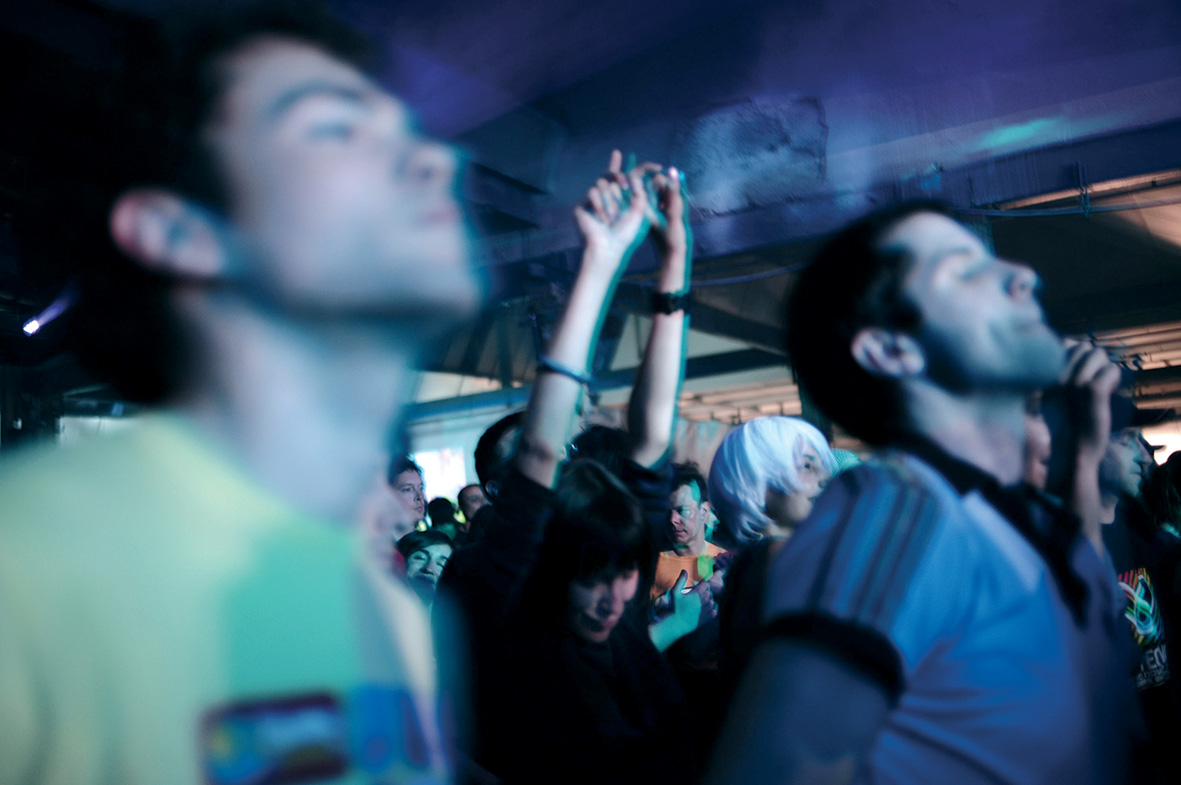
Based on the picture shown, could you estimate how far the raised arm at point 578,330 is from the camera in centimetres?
102

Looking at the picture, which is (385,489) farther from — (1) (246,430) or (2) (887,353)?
(2) (887,353)

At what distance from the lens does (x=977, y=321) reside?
0.90 meters

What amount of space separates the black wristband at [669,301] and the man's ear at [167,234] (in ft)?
2.21

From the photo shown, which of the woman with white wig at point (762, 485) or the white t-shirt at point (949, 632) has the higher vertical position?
the woman with white wig at point (762, 485)

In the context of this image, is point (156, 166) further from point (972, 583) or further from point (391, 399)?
point (972, 583)

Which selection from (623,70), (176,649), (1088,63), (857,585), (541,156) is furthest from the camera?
(541,156)

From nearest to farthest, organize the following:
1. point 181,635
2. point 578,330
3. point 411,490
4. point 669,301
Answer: point 181,635
point 578,330
point 669,301
point 411,490

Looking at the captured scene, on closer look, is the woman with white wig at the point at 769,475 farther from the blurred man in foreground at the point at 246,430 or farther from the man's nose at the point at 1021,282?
the blurred man in foreground at the point at 246,430

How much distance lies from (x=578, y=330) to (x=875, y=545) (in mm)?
451

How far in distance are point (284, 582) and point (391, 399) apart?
179 millimetres

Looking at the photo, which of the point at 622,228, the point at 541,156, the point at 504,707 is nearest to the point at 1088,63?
the point at 541,156

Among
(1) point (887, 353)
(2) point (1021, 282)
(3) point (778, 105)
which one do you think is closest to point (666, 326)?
(1) point (887, 353)

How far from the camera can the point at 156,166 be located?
629 mm

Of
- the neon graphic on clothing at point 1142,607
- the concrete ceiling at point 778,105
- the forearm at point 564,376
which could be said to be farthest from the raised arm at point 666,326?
the concrete ceiling at point 778,105
